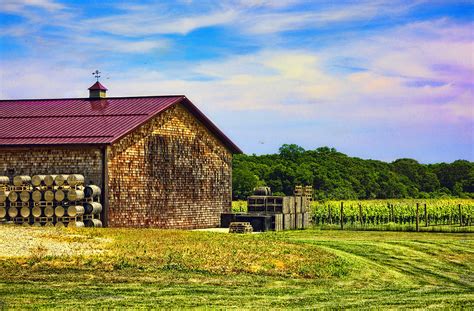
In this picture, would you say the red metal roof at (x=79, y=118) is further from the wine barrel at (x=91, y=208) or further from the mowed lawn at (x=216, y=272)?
the mowed lawn at (x=216, y=272)

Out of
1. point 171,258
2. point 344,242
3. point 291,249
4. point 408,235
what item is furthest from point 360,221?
point 171,258

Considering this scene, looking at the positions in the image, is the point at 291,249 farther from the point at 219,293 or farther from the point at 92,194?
the point at 92,194

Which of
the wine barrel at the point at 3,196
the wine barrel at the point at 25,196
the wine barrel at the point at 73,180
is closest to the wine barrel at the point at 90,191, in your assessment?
the wine barrel at the point at 73,180

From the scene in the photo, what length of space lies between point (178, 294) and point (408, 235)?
24.4m

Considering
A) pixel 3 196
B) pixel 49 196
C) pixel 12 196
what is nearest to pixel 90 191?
pixel 49 196

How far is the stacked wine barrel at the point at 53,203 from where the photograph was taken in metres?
39.5

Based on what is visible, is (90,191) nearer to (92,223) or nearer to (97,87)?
(92,223)

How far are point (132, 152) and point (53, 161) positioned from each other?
12.3 feet

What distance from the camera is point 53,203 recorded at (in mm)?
39938

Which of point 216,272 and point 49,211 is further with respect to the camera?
point 49,211

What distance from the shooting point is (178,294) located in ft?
76.1

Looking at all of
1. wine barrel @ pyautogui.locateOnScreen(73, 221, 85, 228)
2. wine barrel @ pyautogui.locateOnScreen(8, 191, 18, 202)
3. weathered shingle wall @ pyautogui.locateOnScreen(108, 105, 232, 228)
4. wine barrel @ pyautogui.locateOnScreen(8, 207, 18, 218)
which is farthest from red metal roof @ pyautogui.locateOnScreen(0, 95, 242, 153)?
wine barrel @ pyautogui.locateOnScreen(73, 221, 85, 228)

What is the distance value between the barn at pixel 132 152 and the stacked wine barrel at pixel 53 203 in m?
1.05

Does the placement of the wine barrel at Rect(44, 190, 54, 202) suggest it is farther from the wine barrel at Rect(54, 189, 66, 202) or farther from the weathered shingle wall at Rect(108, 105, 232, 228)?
the weathered shingle wall at Rect(108, 105, 232, 228)
